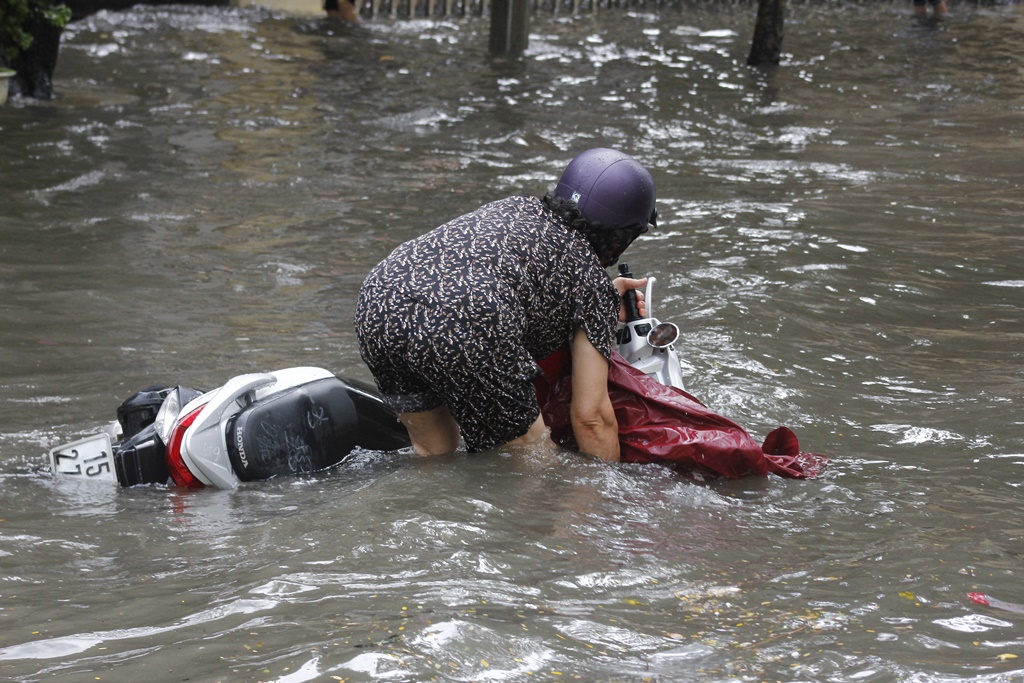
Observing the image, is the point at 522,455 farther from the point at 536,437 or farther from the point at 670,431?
the point at 670,431

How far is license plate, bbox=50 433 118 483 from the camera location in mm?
4441

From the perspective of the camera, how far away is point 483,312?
4039mm

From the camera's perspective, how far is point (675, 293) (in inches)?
296

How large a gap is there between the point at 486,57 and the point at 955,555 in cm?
1477

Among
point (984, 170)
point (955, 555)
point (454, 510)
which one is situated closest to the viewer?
point (955, 555)

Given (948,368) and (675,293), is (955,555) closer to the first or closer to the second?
(948,368)

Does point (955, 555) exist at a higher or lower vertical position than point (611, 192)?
lower

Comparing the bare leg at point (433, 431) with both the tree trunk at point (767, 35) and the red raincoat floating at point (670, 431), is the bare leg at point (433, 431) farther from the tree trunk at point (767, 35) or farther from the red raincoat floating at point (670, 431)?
the tree trunk at point (767, 35)

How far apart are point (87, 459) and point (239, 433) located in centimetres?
64

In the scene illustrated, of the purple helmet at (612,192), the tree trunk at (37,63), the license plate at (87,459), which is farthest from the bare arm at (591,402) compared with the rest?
the tree trunk at (37,63)

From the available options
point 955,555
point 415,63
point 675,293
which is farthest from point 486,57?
point 955,555

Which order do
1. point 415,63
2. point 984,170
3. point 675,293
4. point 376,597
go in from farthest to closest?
point 415,63 < point 984,170 < point 675,293 < point 376,597

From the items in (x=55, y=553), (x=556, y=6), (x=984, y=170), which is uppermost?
(x=556, y=6)

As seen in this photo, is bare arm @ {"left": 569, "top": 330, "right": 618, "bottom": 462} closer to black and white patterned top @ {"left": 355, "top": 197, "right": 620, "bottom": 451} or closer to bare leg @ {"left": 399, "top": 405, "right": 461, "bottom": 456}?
black and white patterned top @ {"left": 355, "top": 197, "right": 620, "bottom": 451}
